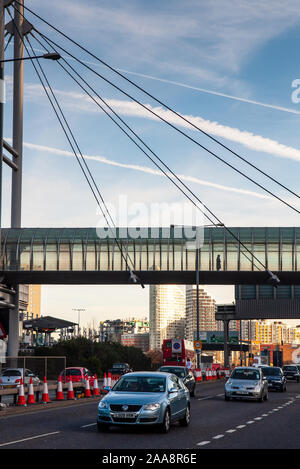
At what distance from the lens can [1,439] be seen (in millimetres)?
15602

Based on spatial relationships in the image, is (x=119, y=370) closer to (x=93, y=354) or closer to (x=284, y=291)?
(x=93, y=354)

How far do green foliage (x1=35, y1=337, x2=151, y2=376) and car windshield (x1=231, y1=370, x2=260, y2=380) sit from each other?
3597 centimetres

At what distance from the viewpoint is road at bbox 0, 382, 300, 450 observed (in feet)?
48.4

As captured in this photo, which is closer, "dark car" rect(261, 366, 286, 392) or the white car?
the white car

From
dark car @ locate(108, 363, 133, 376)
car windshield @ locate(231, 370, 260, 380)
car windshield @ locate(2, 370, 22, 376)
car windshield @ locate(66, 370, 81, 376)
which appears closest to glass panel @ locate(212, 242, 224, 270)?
dark car @ locate(108, 363, 133, 376)

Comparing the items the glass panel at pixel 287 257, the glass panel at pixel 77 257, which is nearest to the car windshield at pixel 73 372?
the glass panel at pixel 77 257

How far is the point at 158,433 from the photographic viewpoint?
1719cm

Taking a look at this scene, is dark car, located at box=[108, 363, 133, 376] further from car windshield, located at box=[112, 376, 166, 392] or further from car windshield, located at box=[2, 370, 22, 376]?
car windshield, located at box=[112, 376, 166, 392]

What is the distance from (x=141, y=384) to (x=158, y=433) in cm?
147

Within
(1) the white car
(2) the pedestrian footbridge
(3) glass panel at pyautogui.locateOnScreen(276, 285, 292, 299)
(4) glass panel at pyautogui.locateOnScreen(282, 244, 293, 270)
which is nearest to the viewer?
(1) the white car

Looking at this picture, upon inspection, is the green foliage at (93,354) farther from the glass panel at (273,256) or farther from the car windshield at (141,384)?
the car windshield at (141,384)

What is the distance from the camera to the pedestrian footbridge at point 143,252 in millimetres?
69062

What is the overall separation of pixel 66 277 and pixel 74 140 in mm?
31049
